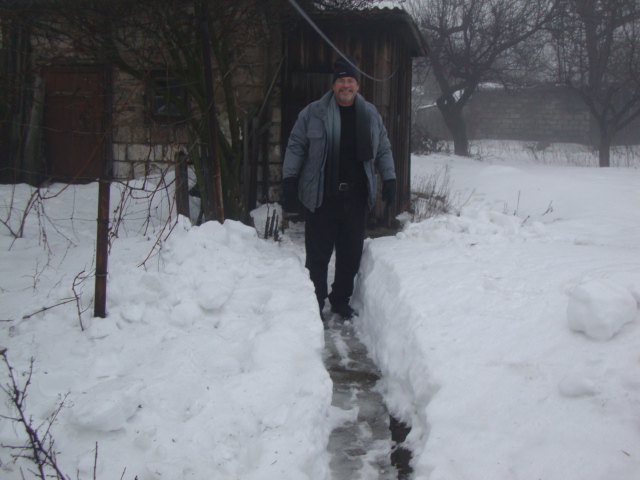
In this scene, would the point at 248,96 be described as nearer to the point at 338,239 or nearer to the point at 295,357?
the point at 338,239

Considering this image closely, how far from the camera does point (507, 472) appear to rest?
2.26 metres

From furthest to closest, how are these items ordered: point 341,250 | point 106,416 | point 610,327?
point 341,250
point 610,327
point 106,416

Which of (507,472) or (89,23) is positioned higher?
(89,23)

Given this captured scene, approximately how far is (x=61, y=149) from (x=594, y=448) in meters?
7.79

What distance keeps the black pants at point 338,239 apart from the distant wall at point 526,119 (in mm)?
25329

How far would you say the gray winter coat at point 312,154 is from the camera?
4.19 metres

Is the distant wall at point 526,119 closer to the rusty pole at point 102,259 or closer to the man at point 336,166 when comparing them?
the man at point 336,166

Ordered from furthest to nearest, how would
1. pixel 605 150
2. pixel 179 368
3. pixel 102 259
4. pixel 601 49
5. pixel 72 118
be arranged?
pixel 601 49
pixel 605 150
pixel 72 118
pixel 102 259
pixel 179 368

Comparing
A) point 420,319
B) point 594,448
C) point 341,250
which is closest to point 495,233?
point 341,250

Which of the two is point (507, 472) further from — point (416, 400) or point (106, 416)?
point (106, 416)

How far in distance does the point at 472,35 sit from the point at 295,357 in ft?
63.8

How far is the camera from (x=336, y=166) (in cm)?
423

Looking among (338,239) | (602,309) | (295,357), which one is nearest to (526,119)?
(338,239)

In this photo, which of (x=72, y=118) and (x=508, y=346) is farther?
(x=72, y=118)
